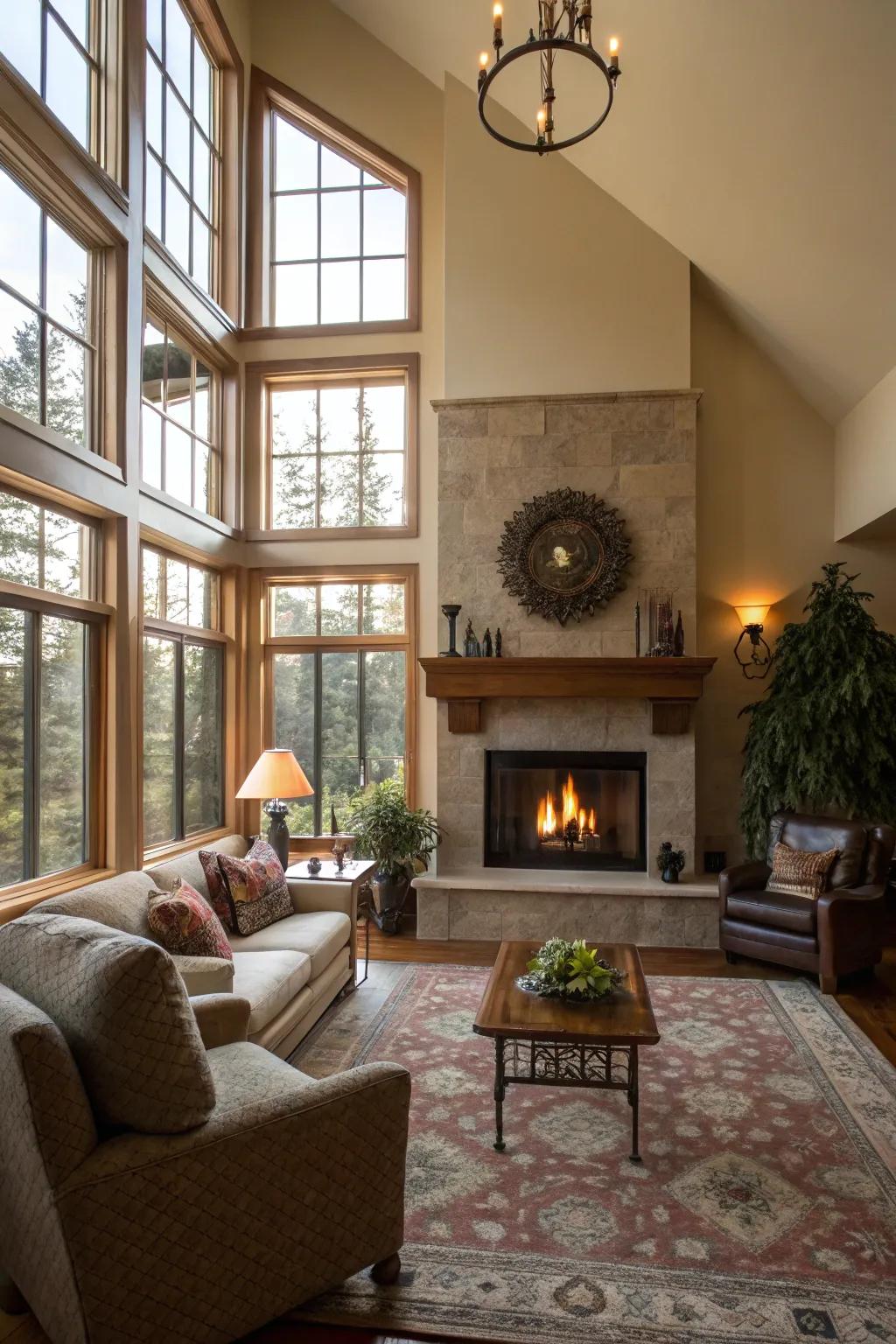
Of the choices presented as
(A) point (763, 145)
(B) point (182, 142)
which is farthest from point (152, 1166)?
(B) point (182, 142)

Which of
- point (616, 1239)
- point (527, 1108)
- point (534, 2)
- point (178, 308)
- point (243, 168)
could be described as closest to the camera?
point (616, 1239)

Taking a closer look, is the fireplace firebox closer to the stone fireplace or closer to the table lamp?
the stone fireplace

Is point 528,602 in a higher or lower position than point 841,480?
lower

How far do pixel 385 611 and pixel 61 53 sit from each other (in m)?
3.77

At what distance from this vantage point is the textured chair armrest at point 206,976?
317 centimetres

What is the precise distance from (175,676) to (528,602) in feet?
7.92

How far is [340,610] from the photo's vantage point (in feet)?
21.8

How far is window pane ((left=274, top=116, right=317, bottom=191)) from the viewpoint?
6.80 metres

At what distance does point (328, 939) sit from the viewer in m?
4.24

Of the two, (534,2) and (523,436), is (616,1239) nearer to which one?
(523,436)

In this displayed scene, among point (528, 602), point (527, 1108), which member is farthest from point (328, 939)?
point (528, 602)

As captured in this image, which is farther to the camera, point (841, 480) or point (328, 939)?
point (841, 480)

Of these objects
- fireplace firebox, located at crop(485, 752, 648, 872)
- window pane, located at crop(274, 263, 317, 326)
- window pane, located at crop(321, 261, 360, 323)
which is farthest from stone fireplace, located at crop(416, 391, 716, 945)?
window pane, located at crop(274, 263, 317, 326)

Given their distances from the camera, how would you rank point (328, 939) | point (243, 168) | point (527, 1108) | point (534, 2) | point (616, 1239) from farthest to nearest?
point (243, 168) → point (534, 2) → point (328, 939) → point (527, 1108) → point (616, 1239)
